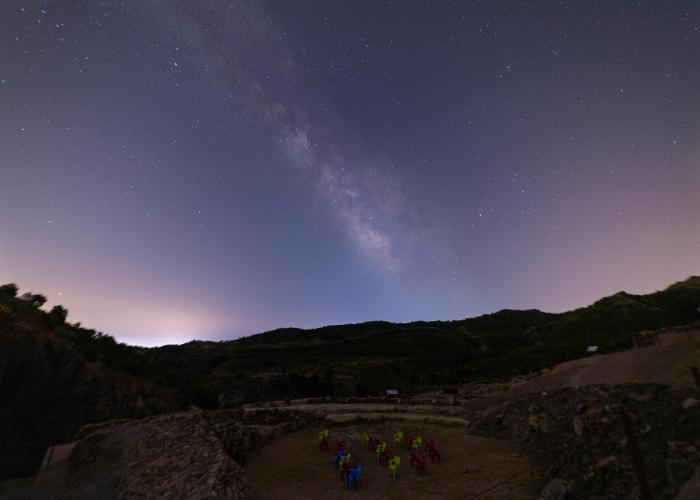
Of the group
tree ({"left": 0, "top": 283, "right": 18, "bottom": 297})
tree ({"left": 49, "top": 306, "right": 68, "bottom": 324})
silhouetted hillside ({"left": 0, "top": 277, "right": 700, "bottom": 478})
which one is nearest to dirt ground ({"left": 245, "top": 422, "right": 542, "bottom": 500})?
silhouetted hillside ({"left": 0, "top": 277, "right": 700, "bottom": 478})

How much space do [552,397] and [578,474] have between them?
28.6 feet

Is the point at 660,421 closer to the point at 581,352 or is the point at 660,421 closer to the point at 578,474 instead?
the point at 578,474

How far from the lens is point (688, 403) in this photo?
13.2m

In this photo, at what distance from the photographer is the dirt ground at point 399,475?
14.3m

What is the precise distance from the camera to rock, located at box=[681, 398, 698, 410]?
512 inches

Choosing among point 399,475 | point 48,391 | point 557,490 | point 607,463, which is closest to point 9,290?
point 48,391

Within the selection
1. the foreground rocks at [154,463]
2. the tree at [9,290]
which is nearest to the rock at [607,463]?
the foreground rocks at [154,463]

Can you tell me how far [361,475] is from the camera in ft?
54.1

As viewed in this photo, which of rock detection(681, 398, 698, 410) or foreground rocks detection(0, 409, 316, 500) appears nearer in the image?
rock detection(681, 398, 698, 410)

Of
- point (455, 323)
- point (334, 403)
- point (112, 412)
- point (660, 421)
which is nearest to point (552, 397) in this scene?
point (660, 421)

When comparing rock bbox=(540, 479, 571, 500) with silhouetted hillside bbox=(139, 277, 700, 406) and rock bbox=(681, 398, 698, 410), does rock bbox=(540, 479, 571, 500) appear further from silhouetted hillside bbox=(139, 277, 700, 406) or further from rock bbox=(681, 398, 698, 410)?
silhouetted hillside bbox=(139, 277, 700, 406)

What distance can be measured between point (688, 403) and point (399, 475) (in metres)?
11.7

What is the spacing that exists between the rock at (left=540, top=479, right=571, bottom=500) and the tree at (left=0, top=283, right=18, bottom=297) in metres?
43.4

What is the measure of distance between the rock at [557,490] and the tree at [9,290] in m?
43.4
